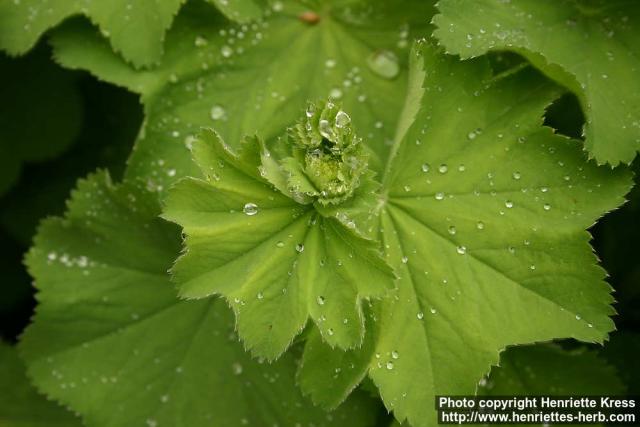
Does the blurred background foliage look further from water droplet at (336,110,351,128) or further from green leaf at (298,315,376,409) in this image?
water droplet at (336,110,351,128)

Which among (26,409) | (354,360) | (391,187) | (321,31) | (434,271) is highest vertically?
(321,31)

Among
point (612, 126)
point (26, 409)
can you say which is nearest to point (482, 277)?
point (612, 126)

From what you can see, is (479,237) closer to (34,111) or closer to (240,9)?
(240,9)

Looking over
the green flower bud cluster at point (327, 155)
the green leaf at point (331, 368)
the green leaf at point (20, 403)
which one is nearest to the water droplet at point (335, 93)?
the green flower bud cluster at point (327, 155)

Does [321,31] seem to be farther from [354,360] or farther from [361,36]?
[354,360]

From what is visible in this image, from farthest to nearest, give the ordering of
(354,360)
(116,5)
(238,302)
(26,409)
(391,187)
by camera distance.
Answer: (26,409)
(116,5)
(391,187)
(354,360)
(238,302)

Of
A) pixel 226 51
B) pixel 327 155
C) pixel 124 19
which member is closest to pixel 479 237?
pixel 327 155
